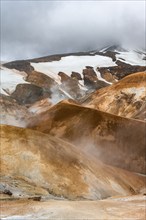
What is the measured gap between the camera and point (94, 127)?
77.6 metres

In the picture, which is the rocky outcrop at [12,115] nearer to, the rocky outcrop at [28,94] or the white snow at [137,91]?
the white snow at [137,91]

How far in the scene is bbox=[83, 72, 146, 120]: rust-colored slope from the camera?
359ft

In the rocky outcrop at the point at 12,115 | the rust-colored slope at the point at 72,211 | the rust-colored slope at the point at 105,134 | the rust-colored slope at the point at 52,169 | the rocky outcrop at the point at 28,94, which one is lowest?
the rocky outcrop at the point at 28,94

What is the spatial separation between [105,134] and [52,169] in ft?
101

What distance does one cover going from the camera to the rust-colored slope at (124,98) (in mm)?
109512

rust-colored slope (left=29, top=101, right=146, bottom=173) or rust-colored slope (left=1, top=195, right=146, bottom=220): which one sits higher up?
rust-colored slope (left=1, top=195, right=146, bottom=220)

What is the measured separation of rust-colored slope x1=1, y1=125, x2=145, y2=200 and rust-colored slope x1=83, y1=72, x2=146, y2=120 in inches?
2194

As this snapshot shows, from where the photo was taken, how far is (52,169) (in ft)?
151

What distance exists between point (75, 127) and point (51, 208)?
4924 centimetres

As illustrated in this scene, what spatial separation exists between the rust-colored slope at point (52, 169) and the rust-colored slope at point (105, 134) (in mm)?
16571

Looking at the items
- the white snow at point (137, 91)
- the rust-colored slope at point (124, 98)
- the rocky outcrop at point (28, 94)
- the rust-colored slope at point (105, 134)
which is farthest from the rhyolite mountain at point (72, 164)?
the rocky outcrop at point (28, 94)

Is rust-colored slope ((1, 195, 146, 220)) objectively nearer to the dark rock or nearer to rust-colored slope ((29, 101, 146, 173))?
the dark rock

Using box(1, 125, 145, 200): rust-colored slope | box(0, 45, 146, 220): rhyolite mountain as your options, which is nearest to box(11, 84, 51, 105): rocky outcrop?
box(0, 45, 146, 220): rhyolite mountain

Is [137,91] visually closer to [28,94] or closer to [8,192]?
[28,94]
